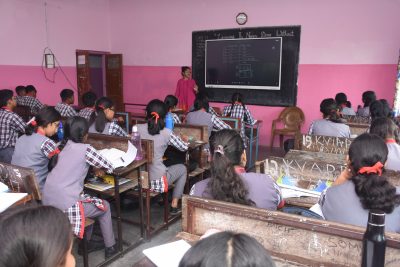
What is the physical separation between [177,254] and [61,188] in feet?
4.00

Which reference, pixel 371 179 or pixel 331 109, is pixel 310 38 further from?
pixel 371 179

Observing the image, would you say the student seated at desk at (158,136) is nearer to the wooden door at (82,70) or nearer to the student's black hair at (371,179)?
the student's black hair at (371,179)

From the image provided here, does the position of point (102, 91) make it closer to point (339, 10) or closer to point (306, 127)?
point (306, 127)

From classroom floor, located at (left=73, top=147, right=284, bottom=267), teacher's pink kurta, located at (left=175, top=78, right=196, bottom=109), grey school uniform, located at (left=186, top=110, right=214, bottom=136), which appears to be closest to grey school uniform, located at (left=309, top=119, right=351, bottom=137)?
grey school uniform, located at (left=186, top=110, right=214, bottom=136)

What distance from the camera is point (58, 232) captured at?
3.12ft

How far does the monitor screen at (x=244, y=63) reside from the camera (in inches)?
245

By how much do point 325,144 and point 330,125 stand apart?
1.39 feet

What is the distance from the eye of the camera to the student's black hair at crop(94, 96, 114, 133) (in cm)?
334

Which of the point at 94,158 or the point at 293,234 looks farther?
the point at 94,158

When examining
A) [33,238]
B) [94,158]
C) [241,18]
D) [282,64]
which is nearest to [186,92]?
[241,18]

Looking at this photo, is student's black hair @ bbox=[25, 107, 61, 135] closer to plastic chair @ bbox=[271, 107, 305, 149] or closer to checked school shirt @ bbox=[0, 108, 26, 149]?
checked school shirt @ bbox=[0, 108, 26, 149]

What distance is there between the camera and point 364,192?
58.4 inches

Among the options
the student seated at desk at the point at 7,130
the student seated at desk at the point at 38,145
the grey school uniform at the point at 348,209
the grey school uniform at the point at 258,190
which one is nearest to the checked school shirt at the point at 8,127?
the student seated at desk at the point at 7,130

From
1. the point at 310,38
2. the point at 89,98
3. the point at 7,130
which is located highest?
the point at 310,38
